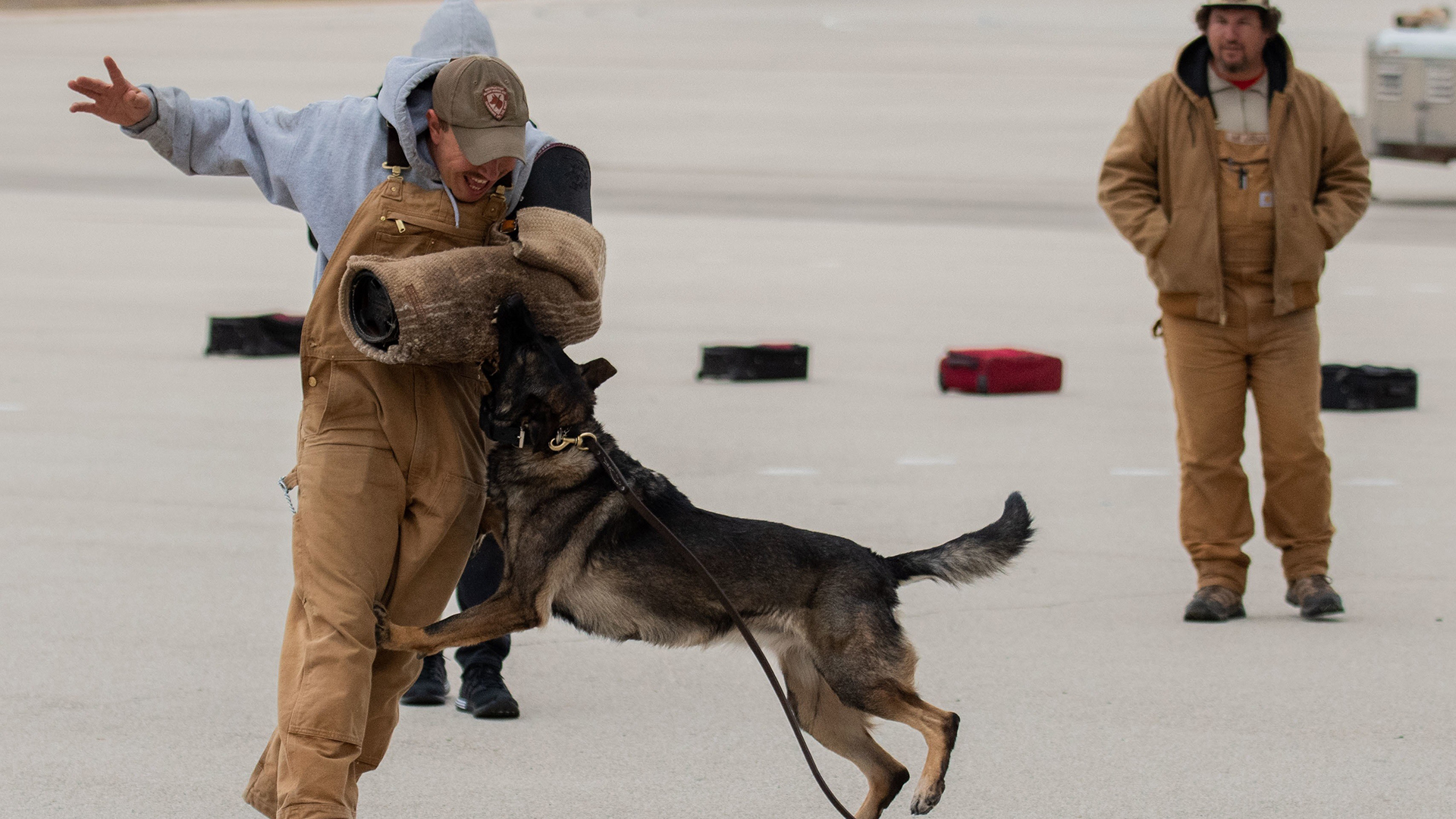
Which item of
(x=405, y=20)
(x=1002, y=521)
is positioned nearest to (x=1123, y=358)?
(x=1002, y=521)

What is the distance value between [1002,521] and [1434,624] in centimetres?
295

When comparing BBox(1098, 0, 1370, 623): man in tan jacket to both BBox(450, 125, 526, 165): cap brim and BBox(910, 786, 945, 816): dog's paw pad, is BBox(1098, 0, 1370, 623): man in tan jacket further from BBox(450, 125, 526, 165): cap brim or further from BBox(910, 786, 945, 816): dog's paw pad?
BBox(450, 125, 526, 165): cap brim

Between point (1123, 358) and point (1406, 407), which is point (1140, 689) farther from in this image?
point (1123, 358)

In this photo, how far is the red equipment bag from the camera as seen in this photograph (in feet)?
37.0

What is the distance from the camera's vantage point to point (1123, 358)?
12.8 metres

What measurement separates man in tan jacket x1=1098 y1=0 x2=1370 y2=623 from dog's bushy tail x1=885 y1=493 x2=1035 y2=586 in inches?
97.3

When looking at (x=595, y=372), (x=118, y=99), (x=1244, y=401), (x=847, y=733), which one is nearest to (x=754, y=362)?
(x=1244, y=401)

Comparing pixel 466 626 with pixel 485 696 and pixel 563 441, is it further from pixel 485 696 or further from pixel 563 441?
pixel 485 696

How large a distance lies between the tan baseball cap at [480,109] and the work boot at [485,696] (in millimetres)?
2195

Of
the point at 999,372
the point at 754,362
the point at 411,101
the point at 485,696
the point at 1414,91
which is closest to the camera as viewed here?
the point at 411,101

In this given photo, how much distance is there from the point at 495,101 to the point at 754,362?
7.71 meters

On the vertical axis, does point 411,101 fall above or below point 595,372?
above

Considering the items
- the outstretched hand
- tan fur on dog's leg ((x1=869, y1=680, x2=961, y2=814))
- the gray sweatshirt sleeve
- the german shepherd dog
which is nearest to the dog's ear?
the german shepherd dog

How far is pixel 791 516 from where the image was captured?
809 cm
